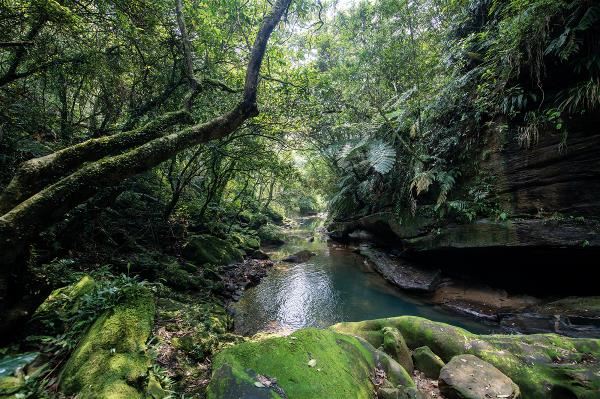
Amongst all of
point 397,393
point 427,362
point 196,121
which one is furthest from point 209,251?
point 397,393

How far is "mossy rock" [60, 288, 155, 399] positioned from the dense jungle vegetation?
0.11 feet

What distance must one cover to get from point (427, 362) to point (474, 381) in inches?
24.5

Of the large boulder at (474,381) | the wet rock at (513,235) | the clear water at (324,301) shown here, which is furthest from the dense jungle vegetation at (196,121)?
the large boulder at (474,381)

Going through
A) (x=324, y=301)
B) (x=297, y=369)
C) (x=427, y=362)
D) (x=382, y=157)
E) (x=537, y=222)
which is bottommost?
(x=324, y=301)

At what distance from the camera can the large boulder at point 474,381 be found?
9.32ft

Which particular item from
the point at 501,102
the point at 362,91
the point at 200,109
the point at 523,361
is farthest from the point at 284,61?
the point at 523,361

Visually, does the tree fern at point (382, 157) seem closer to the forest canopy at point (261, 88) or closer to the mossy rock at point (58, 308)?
the forest canopy at point (261, 88)

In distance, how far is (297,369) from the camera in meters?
2.44

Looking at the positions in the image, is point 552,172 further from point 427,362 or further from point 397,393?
point 397,393

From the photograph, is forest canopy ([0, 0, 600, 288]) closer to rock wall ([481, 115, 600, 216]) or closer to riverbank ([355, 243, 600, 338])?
rock wall ([481, 115, 600, 216])

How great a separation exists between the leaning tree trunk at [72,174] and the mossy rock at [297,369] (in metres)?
2.10

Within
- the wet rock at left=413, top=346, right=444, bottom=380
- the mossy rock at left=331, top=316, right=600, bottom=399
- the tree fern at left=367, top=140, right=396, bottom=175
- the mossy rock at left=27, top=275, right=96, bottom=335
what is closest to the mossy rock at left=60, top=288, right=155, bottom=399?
the mossy rock at left=27, top=275, right=96, bottom=335

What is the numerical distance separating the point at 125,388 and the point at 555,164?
26.4ft

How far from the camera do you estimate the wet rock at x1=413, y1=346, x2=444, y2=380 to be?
3.44 meters
